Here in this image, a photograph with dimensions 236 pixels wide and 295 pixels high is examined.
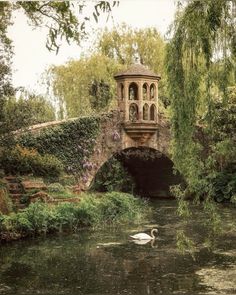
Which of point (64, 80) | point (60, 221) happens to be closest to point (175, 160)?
point (60, 221)

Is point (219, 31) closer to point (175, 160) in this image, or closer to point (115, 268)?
point (175, 160)

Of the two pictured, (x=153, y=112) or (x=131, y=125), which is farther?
(x=153, y=112)

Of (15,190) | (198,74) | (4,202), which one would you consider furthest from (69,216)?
(198,74)

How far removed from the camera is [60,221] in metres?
13.8

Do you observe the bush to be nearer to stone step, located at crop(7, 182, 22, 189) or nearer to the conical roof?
stone step, located at crop(7, 182, 22, 189)

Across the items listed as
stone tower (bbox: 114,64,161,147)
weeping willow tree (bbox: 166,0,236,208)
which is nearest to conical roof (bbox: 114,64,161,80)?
stone tower (bbox: 114,64,161,147)

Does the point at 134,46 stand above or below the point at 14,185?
above

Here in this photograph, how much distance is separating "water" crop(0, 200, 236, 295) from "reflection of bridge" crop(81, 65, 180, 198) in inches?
255

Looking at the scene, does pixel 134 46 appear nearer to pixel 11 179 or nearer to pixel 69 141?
pixel 69 141

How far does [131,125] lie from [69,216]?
6.87m

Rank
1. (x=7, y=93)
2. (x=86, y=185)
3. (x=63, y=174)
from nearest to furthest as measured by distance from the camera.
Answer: (x=7, y=93), (x=63, y=174), (x=86, y=185)

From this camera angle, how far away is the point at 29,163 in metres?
16.6

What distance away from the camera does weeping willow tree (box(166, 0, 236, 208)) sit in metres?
6.66

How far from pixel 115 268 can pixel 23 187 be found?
611 centimetres
